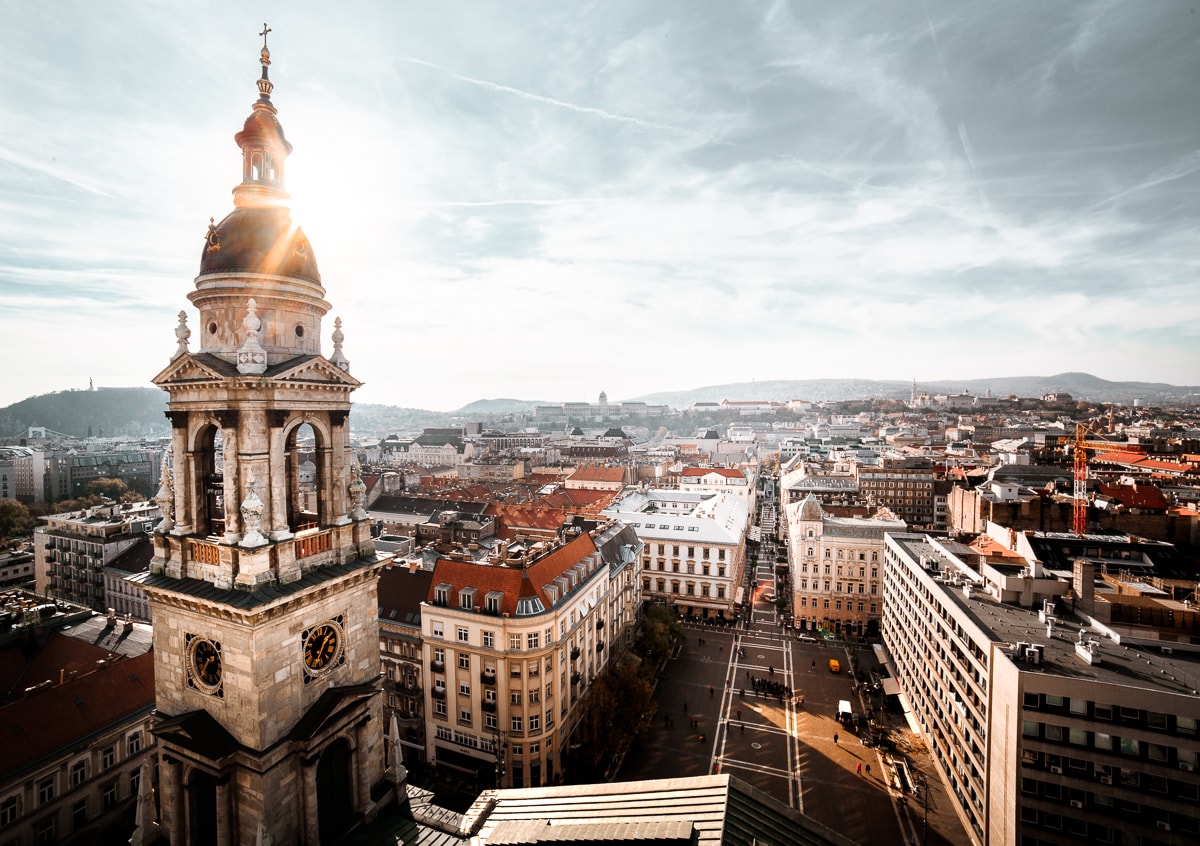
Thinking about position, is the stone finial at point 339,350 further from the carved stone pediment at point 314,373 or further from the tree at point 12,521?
the tree at point 12,521

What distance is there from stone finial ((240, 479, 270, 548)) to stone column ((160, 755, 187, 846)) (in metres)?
6.83

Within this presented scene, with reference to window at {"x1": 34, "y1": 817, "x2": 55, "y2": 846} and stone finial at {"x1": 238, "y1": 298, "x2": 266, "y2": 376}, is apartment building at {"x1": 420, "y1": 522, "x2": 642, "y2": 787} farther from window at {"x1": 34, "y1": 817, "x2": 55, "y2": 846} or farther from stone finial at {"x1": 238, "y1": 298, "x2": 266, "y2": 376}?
stone finial at {"x1": 238, "y1": 298, "x2": 266, "y2": 376}

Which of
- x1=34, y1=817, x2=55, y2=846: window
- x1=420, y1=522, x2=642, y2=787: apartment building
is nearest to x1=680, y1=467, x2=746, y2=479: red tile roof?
x1=420, y1=522, x2=642, y2=787: apartment building

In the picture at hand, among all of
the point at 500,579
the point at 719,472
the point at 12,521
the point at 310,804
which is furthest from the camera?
the point at 719,472

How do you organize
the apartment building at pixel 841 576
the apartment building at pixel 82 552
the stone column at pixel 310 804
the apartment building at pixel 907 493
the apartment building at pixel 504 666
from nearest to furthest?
the stone column at pixel 310 804 → the apartment building at pixel 504 666 → the apartment building at pixel 841 576 → the apartment building at pixel 82 552 → the apartment building at pixel 907 493

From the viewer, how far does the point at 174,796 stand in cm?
1642

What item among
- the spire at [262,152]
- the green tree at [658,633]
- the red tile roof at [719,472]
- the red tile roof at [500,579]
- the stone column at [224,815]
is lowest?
the green tree at [658,633]

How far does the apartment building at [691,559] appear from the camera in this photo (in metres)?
71.1

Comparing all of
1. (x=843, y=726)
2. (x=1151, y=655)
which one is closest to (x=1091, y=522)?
(x=1151, y=655)

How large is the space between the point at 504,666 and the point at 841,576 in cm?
4452

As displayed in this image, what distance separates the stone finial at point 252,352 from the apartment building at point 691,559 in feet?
200

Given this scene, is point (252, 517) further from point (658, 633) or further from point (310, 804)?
point (658, 633)

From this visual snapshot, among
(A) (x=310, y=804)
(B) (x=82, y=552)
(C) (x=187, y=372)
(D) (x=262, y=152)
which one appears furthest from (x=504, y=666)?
(B) (x=82, y=552)

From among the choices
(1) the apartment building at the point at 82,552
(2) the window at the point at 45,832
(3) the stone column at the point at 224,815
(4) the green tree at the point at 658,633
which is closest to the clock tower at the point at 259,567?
(3) the stone column at the point at 224,815
